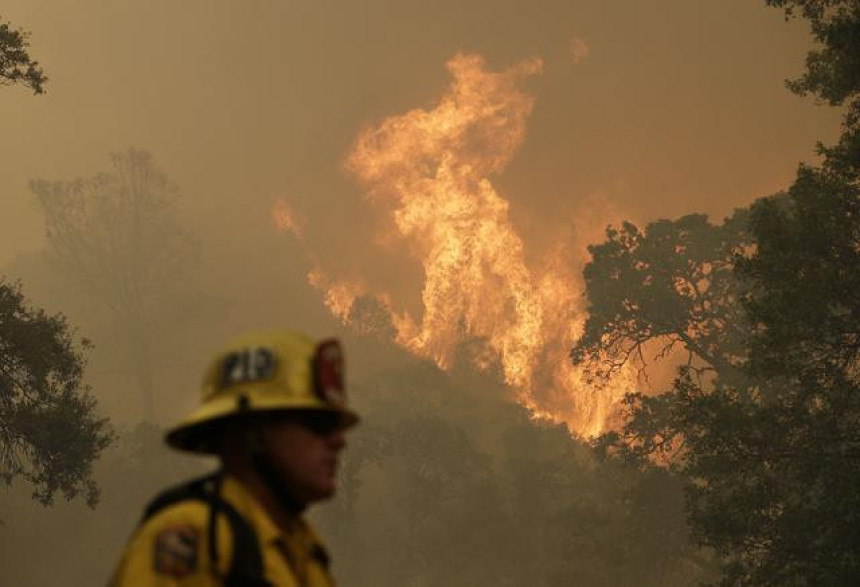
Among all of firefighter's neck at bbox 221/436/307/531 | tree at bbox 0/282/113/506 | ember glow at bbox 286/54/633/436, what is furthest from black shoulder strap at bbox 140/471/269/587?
ember glow at bbox 286/54/633/436

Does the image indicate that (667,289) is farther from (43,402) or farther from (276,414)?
(276,414)

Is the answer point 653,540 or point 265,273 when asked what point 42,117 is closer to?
point 265,273

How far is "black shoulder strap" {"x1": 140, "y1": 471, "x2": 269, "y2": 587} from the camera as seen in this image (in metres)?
1.99

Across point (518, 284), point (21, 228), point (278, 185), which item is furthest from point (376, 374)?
point (278, 185)

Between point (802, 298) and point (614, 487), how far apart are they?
17.4 meters

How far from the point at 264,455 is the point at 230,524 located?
30cm

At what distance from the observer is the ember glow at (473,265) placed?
75.1 metres

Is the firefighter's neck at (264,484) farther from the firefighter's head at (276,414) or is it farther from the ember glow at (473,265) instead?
the ember glow at (473,265)

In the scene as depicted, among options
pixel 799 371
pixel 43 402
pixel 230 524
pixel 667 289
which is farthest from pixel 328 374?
pixel 667 289

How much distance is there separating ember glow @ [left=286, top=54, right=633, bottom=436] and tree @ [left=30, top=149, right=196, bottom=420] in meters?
13.8

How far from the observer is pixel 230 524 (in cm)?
206

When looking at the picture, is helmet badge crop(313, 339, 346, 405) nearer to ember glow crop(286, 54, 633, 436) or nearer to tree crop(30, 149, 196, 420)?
ember glow crop(286, 54, 633, 436)

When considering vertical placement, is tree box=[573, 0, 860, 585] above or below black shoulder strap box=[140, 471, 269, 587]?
above

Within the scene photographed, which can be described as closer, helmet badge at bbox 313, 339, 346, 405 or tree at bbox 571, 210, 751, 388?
helmet badge at bbox 313, 339, 346, 405
